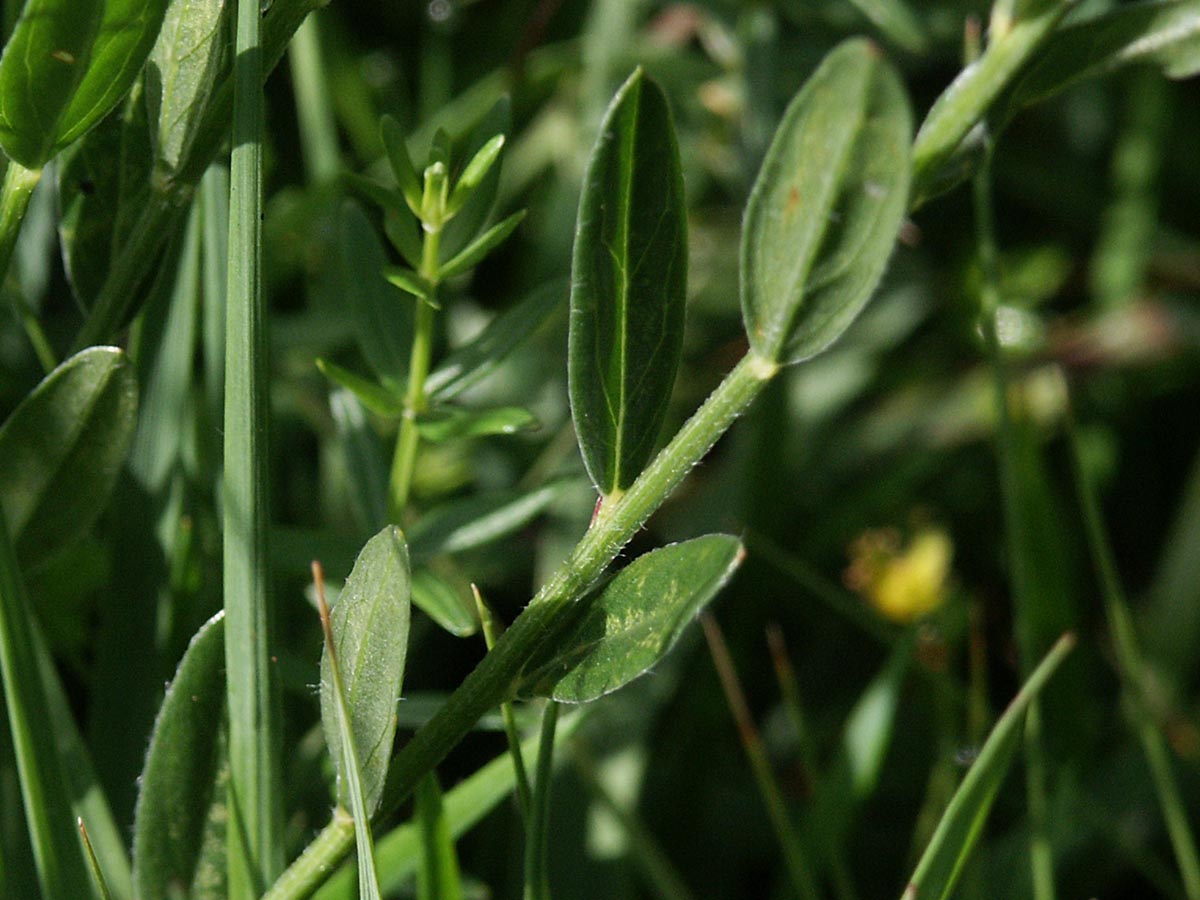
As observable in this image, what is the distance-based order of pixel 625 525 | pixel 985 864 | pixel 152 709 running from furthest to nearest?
1. pixel 985 864
2. pixel 152 709
3. pixel 625 525

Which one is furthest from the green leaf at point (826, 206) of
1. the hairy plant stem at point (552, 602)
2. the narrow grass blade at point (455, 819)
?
the narrow grass blade at point (455, 819)

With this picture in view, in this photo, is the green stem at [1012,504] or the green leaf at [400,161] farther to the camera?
the green stem at [1012,504]

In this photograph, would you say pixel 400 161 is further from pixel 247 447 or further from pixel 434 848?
pixel 434 848

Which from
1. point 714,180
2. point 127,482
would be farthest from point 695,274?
point 127,482

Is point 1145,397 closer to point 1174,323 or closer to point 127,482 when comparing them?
point 1174,323

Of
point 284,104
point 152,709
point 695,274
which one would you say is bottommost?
point 695,274

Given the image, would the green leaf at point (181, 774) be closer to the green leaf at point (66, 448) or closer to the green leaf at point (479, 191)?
the green leaf at point (66, 448)

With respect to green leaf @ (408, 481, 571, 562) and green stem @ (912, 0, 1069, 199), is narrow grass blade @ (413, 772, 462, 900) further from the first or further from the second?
green stem @ (912, 0, 1069, 199)
